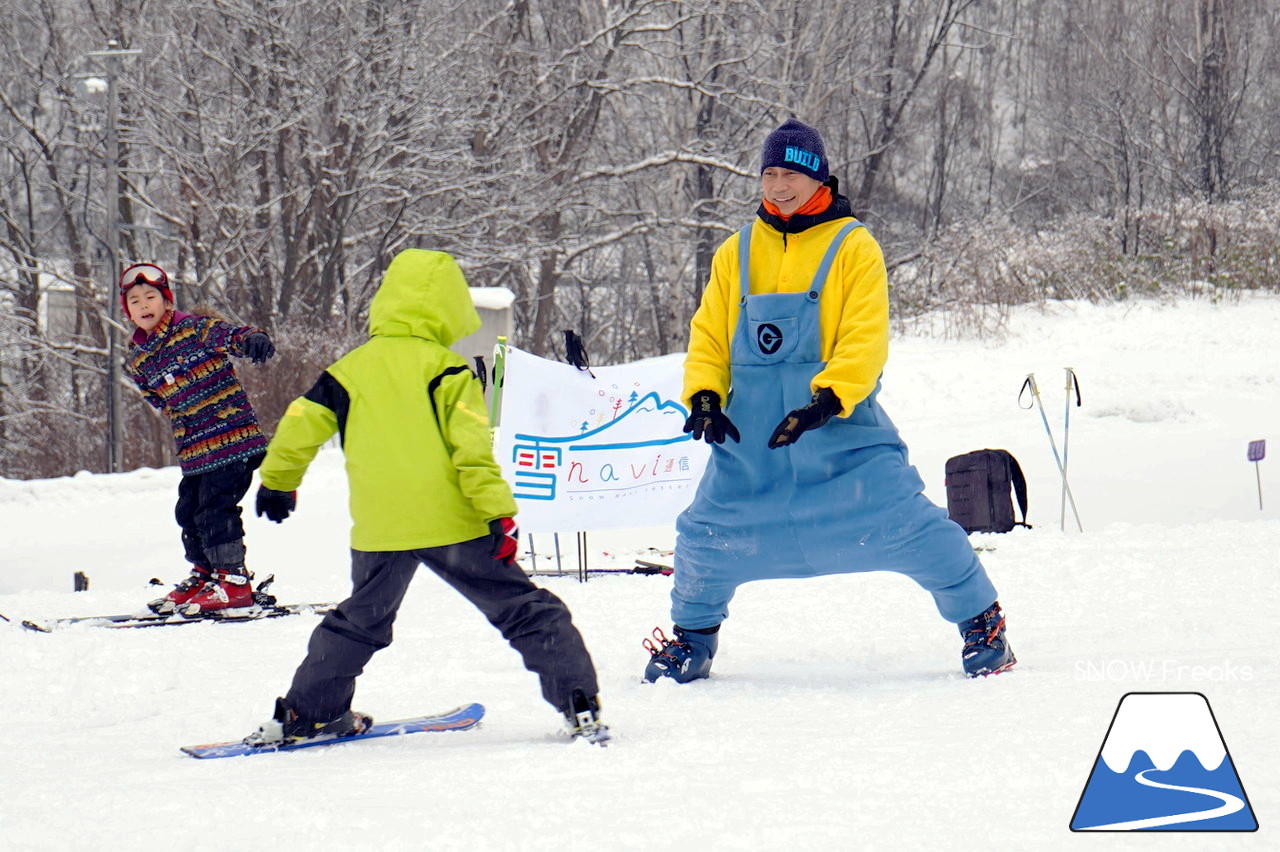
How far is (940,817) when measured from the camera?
2.22 meters

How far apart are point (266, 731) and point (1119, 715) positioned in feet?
6.86

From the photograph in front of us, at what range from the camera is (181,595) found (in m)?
5.86

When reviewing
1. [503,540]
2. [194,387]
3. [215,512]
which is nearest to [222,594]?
[215,512]

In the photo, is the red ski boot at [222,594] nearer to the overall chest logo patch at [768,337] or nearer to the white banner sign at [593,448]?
the white banner sign at [593,448]

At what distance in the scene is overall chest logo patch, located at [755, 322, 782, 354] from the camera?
3.73 meters

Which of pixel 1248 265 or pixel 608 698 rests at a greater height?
pixel 1248 265

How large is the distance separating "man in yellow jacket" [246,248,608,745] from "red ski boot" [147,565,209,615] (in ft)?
9.17

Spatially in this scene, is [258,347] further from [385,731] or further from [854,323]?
[854,323]

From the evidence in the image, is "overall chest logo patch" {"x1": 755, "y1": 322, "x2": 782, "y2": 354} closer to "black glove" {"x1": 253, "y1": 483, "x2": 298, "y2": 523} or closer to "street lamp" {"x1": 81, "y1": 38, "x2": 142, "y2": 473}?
"black glove" {"x1": 253, "y1": 483, "x2": 298, "y2": 523}

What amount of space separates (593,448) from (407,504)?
140 inches

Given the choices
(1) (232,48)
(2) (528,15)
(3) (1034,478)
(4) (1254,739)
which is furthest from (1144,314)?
(4) (1254,739)

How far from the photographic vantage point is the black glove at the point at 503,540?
3.15 metres

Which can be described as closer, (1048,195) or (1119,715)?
(1119,715)

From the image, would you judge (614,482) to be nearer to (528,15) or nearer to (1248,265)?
(1248,265)
